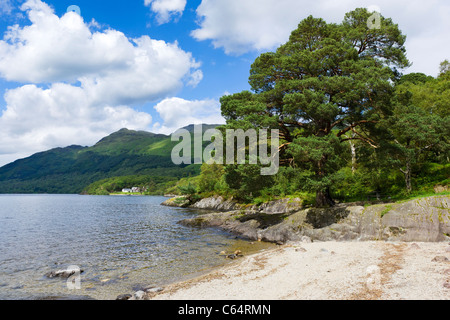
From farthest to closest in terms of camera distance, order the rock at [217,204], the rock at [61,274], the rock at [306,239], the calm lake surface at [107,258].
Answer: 1. the rock at [217,204]
2. the rock at [306,239]
3. the rock at [61,274]
4. the calm lake surface at [107,258]

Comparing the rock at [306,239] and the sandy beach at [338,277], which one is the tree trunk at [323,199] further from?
the sandy beach at [338,277]

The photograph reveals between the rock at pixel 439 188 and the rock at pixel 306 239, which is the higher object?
the rock at pixel 439 188

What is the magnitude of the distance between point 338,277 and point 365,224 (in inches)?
423

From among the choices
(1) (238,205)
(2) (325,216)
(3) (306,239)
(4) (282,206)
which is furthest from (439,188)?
(1) (238,205)

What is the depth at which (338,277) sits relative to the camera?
10.2 meters

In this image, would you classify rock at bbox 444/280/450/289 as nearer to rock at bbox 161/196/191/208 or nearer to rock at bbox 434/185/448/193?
rock at bbox 434/185/448/193

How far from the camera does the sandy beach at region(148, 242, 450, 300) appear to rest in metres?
8.27

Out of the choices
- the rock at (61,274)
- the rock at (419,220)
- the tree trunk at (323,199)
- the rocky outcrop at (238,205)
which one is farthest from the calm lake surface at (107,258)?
the rocky outcrop at (238,205)

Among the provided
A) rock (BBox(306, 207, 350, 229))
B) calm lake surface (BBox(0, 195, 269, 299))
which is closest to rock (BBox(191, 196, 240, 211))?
calm lake surface (BBox(0, 195, 269, 299))

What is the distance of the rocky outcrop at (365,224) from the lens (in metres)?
16.4

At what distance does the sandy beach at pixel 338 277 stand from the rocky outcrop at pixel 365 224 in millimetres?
1974

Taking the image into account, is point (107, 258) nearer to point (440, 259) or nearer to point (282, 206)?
point (440, 259)
